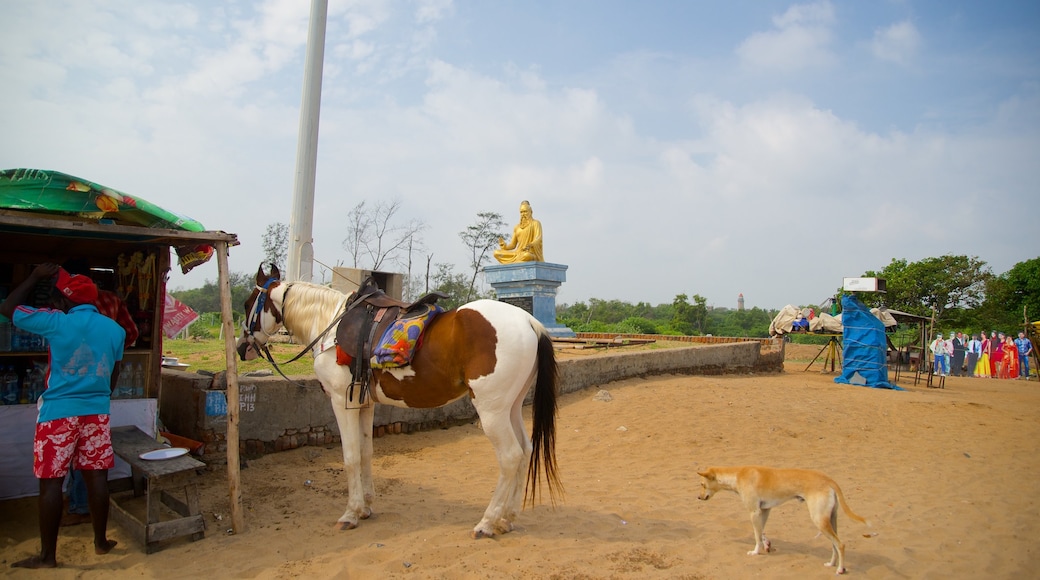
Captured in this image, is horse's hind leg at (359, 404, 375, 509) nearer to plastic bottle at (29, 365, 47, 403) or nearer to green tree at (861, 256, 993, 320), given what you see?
plastic bottle at (29, 365, 47, 403)

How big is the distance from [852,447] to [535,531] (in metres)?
5.03

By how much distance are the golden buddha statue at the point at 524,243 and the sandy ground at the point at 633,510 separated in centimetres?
866

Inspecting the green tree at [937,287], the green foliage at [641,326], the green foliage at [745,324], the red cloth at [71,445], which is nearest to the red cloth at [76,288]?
the red cloth at [71,445]

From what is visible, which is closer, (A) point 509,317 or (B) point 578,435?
(A) point 509,317

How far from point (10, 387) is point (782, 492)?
5.86m

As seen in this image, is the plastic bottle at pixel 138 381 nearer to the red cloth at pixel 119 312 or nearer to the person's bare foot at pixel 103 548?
the red cloth at pixel 119 312

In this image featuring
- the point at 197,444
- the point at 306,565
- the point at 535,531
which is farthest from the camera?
the point at 197,444

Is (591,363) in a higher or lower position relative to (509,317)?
lower

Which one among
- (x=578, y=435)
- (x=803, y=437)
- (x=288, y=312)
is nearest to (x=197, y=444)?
(x=288, y=312)

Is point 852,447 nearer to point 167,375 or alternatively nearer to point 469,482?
point 469,482

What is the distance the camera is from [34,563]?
3398mm

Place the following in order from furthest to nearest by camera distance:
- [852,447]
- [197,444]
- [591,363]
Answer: [591,363] < [852,447] < [197,444]

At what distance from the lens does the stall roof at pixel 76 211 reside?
3559 mm

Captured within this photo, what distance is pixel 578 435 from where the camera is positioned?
7.34 metres
